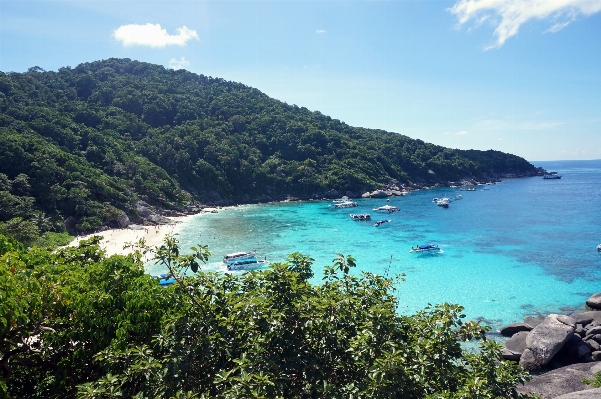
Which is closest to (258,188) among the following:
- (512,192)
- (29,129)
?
(29,129)

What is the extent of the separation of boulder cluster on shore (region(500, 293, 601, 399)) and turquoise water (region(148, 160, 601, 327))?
3.27 m

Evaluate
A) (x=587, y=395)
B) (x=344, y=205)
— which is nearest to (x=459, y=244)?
(x=344, y=205)

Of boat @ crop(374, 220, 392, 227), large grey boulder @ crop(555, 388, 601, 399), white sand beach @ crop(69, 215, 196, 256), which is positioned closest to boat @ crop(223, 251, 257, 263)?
white sand beach @ crop(69, 215, 196, 256)

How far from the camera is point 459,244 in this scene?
38.9 m

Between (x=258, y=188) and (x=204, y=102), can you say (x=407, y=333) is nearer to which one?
(x=258, y=188)

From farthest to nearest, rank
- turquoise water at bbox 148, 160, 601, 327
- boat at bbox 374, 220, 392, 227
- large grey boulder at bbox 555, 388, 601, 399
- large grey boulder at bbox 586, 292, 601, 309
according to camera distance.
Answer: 1. boat at bbox 374, 220, 392, 227
2. turquoise water at bbox 148, 160, 601, 327
3. large grey boulder at bbox 586, 292, 601, 309
4. large grey boulder at bbox 555, 388, 601, 399

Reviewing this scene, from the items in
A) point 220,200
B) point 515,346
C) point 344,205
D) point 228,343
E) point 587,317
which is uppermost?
point 228,343

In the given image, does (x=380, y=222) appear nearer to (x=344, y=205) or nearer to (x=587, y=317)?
(x=344, y=205)

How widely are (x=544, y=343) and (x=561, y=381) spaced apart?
281 cm

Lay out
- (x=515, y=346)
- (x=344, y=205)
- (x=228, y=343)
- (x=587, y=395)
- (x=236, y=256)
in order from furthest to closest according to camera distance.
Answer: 1. (x=344, y=205)
2. (x=236, y=256)
3. (x=515, y=346)
4. (x=587, y=395)
5. (x=228, y=343)

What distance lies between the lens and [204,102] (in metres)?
94.3

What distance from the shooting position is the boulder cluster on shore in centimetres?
1333

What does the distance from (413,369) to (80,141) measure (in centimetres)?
6584

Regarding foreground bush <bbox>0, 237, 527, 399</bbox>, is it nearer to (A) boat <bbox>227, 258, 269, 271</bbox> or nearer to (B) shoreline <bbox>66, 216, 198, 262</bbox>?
(A) boat <bbox>227, 258, 269, 271</bbox>
